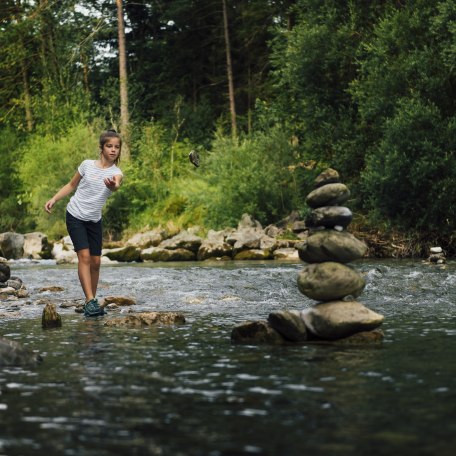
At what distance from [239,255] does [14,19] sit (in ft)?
104

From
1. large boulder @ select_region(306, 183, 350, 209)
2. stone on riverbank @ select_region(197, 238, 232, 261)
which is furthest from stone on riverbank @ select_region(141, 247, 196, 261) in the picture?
large boulder @ select_region(306, 183, 350, 209)

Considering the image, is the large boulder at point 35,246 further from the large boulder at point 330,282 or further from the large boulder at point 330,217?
the large boulder at point 330,282

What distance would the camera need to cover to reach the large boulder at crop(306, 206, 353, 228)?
30.3 feet

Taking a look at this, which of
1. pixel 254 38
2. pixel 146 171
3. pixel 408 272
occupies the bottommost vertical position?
pixel 408 272

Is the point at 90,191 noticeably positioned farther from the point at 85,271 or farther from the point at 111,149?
the point at 85,271

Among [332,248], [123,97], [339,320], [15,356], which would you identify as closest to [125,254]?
[123,97]

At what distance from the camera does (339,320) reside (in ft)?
27.3

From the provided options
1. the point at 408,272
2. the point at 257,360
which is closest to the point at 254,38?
the point at 408,272

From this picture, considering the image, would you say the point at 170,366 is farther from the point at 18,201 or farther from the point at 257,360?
the point at 18,201

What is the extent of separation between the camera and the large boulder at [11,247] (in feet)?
112

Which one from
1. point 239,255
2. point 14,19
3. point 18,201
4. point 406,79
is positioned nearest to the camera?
point 406,79

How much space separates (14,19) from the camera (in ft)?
174

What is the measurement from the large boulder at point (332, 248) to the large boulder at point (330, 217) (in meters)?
0.12

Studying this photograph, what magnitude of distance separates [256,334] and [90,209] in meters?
3.76
